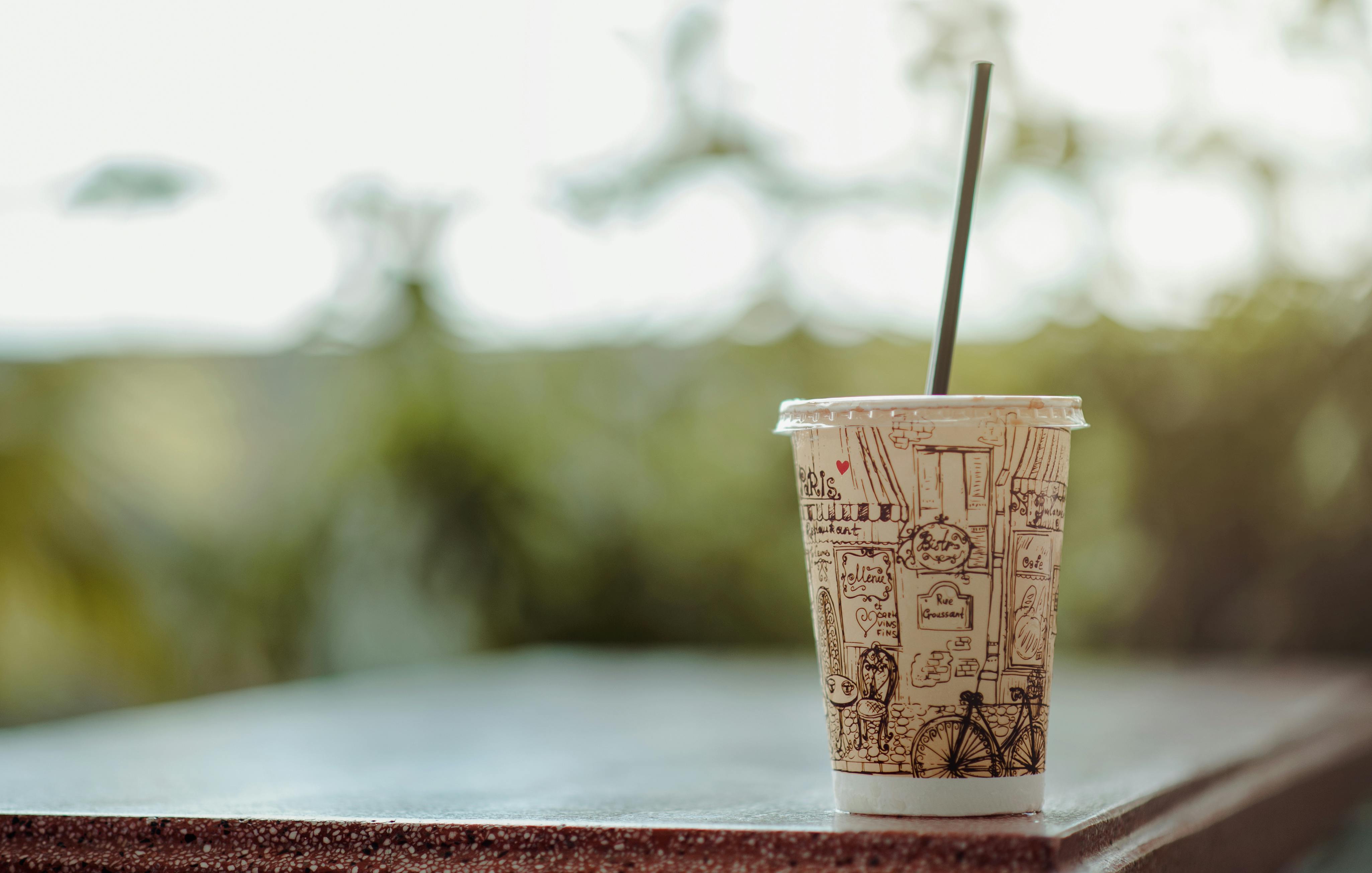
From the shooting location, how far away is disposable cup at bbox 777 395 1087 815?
76cm

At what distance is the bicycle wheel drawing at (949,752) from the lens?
76 cm

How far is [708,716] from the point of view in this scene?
5.64ft

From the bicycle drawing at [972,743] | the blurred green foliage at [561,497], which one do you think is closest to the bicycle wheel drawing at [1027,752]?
the bicycle drawing at [972,743]

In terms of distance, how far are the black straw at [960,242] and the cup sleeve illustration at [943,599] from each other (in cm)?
7

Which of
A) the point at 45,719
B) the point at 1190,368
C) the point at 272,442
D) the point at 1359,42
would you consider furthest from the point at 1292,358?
the point at 45,719

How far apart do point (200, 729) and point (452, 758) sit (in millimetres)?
421

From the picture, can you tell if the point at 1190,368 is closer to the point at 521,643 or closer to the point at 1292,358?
the point at 1292,358

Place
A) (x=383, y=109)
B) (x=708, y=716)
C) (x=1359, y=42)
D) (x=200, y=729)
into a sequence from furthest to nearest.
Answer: (x=383, y=109) → (x=1359, y=42) → (x=708, y=716) → (x=200, y=729)

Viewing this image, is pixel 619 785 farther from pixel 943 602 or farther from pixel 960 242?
pixel 960 242

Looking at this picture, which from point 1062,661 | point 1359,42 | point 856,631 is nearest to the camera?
point 856,631

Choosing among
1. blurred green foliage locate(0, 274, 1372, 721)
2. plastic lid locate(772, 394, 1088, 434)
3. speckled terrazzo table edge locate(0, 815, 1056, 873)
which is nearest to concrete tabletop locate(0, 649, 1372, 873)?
speckled terrazzo table edge locate(0, 815, 1056, 873)

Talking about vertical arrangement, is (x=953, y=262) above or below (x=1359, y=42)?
below

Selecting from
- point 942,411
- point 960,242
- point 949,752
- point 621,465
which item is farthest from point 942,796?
point 621,465

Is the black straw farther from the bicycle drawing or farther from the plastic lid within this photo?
the bicycle drawing
